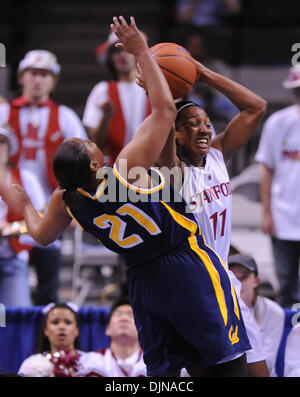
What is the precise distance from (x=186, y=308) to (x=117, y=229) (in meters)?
0.43

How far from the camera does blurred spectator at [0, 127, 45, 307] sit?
5.57m

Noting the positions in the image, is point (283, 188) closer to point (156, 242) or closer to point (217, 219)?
point (217, 219)

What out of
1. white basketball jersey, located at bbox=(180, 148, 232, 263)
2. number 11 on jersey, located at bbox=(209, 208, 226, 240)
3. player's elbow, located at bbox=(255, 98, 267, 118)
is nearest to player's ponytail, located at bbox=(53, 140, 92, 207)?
white basketball jersey, located at bbox=(180, 148, 232, 263)

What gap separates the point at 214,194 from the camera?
355 centimetres

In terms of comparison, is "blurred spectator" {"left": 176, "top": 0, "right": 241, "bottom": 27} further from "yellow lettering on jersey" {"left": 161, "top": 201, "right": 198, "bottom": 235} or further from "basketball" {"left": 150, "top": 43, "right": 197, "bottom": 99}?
"yellow lettering on jersey" {"left": 161, "top": 201, "right": 198, "bottom": 235}

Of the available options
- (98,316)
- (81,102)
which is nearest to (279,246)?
(98,316)

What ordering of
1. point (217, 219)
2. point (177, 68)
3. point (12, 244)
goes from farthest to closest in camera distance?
point (12, 244) → point (217, 219) → point (177, 68)

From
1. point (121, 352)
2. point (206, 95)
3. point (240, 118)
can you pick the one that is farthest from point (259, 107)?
point (206, 95)

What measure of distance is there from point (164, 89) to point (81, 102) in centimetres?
729

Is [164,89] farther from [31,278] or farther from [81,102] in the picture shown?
[81,102]

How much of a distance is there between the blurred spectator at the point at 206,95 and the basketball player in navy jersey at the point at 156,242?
5.14 meters

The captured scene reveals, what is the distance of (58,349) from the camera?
16.0ft

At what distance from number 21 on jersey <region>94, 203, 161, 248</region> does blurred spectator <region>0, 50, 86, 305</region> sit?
2930 millimetres

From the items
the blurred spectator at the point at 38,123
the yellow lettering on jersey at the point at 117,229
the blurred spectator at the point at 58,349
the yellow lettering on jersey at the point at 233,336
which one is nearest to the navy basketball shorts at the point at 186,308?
the yellow lettering on jersey at the point at 233,336
